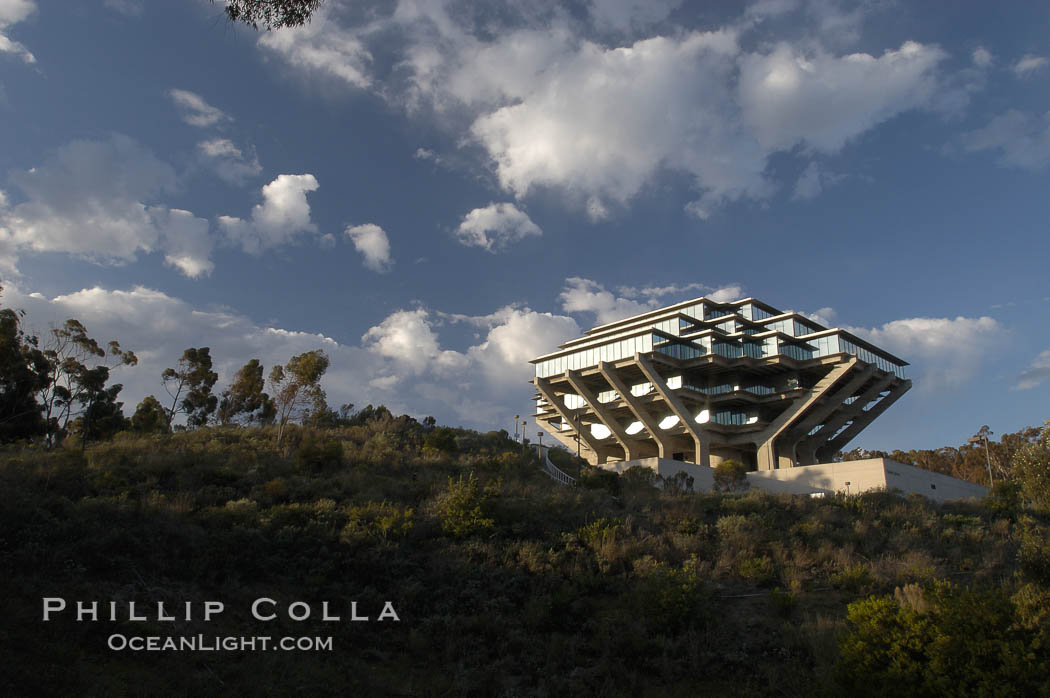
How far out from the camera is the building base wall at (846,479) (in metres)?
43.4

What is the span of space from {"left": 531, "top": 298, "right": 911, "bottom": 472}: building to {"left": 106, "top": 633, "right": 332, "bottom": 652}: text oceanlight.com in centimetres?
4521

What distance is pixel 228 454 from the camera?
28438 mm

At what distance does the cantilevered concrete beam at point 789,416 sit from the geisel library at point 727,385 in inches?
3.5

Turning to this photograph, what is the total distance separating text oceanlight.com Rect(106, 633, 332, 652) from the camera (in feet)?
39.8

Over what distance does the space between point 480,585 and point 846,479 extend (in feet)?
117

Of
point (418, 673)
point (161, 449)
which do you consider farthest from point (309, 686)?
point (161, 449)

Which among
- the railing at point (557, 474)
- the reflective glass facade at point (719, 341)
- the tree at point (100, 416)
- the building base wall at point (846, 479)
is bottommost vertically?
the building base wall at point (846, 479)

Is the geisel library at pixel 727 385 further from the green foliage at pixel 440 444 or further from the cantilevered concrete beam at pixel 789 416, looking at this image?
the green foliage at pixel 440 444

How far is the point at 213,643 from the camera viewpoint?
12789 mm

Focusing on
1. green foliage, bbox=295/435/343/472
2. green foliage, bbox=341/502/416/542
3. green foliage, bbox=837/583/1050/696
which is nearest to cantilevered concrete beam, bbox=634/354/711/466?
green foliage, bbox=295/435/343/472

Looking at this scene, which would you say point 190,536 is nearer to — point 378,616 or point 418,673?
point 378,616

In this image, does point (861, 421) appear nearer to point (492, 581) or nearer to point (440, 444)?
point (440, 444)

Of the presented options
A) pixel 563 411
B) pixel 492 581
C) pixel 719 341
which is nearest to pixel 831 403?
pixel 719 341

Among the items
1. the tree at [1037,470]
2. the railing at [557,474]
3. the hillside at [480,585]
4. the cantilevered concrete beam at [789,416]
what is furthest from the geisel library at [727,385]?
the hillside at [480,585]
